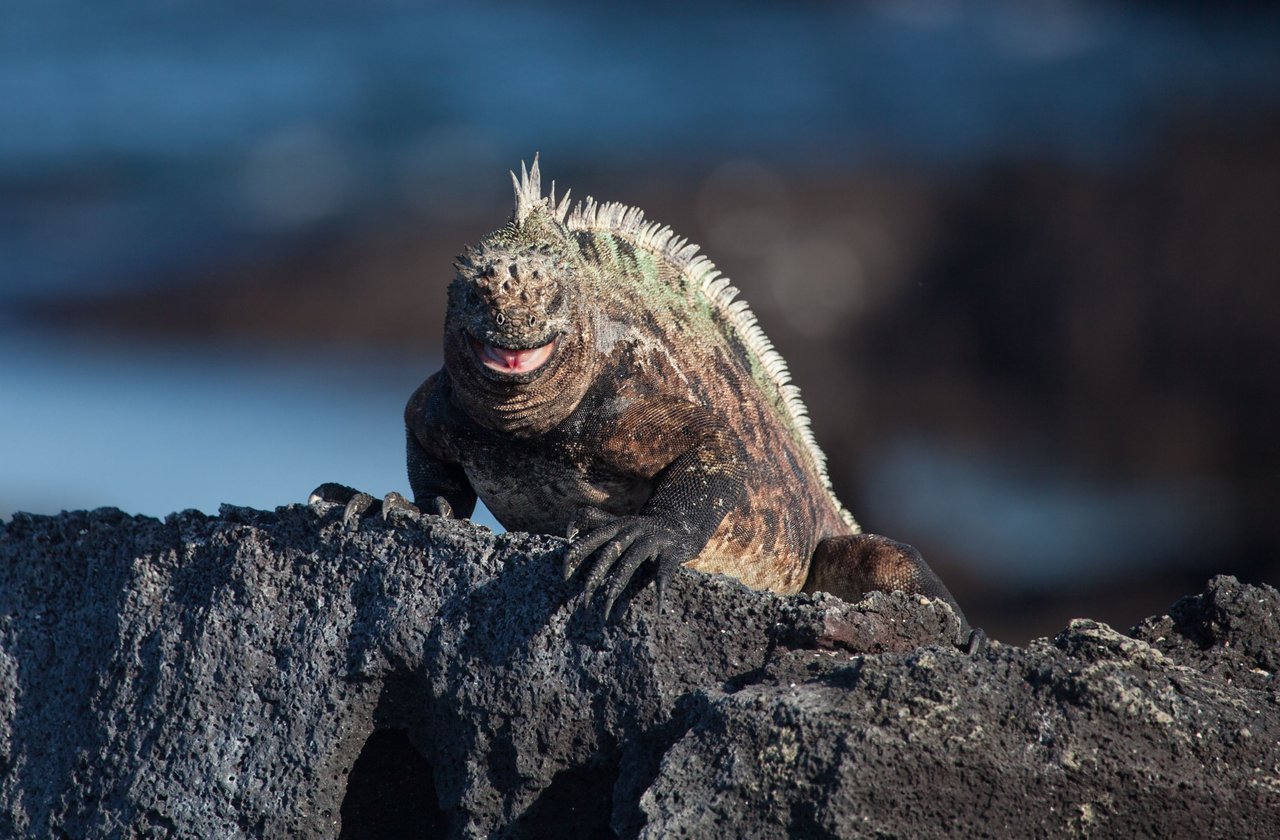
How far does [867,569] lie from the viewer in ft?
15.6

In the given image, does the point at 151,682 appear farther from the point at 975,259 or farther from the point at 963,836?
the point at 975,259

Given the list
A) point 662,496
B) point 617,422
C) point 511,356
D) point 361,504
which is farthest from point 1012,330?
point 361,504

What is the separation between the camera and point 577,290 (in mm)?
4160

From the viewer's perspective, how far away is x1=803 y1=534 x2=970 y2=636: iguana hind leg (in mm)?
4660

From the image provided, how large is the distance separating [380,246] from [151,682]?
13.9 meters

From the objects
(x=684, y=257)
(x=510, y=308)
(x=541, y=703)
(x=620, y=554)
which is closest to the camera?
(x=541, y=703)

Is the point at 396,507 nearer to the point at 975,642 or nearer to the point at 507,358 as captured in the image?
the point at 507,358

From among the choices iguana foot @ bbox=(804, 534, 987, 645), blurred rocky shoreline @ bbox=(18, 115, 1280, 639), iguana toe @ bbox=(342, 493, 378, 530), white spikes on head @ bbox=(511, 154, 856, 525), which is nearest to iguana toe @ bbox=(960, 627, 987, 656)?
iguana foot @ bbox=(804, 534, 987, 645)

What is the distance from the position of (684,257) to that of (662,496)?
1325 mm

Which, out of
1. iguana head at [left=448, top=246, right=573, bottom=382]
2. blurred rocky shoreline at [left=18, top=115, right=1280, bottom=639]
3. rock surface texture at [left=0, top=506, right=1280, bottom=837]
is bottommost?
rock surface texture at [left=0, top=506, right=1280, bottom=837]

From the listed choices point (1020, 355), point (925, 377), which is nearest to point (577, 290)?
point (1020, 355)

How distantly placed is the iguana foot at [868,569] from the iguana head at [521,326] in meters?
1.18

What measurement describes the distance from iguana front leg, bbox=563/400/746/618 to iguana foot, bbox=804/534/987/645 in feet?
2.05

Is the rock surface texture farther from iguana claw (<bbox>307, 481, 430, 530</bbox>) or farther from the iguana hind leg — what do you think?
the iguana hind leg
